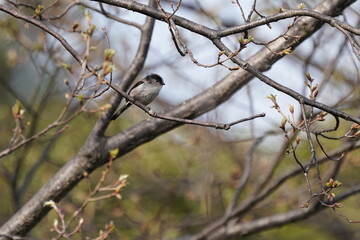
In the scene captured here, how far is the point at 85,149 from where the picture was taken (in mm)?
3869

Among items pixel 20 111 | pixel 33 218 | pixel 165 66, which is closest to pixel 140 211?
pixel 165 66

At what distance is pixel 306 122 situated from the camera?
2371 mm

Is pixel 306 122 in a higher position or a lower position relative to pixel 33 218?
lower

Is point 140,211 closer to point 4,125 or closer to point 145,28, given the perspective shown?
point 4,125

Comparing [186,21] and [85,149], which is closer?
[186,21]

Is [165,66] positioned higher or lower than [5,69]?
lower

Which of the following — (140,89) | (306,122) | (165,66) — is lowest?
(306,122)

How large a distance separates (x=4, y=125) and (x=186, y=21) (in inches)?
193

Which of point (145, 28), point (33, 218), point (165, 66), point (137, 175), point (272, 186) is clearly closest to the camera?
point (33, 218)

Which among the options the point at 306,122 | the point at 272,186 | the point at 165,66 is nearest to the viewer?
the point at 306,122

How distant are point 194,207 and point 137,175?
33.7 inches

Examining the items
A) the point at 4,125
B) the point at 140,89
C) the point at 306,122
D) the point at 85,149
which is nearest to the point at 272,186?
the point at 140,89

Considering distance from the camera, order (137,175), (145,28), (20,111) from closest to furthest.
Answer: (20,111) → (145,28) → (137,175)

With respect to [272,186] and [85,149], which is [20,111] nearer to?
[85,149]
